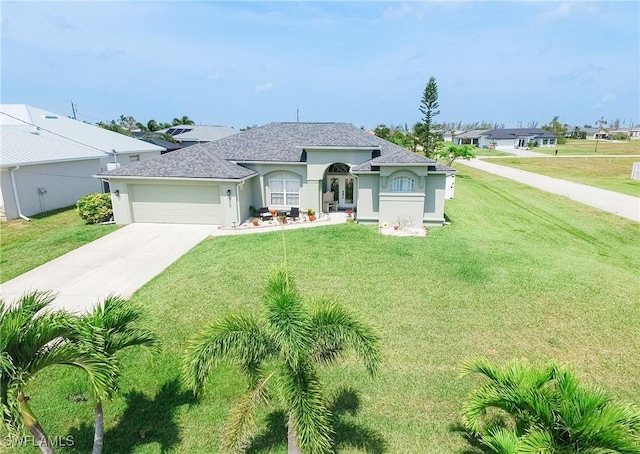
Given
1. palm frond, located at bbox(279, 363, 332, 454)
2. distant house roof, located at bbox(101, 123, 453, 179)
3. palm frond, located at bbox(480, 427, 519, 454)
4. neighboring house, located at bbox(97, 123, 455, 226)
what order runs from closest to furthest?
palm frond, located at bbox(480, 427, 519, 454) → palm frond, located at bbox(279, 363, 332, 454) → neighboring house, located at bbox(97, 123, 455, 226) → distant house roof, located at bbox(101, 123, 453, 179)

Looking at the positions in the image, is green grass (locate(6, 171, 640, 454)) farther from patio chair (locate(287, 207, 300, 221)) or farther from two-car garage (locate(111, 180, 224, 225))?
Result: two-car garage (locate(111, 180, 224, 225))

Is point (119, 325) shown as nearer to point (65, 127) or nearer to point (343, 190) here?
point (343, 190)

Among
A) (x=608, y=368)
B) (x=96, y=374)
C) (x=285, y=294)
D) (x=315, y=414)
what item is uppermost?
(x=285, y=294)

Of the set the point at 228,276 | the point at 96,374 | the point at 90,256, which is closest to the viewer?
the point at 96,374

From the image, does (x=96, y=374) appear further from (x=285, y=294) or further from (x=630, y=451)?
(x=630, y=451)

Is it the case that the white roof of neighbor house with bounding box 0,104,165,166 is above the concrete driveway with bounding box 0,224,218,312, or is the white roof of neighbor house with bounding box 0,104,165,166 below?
above

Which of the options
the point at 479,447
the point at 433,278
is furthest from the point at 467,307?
the point at 479,447

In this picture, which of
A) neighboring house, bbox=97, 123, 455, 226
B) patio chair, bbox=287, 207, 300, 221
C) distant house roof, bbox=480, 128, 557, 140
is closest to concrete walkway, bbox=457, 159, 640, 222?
neighboring house, bbox=97, 123, 455, 226
